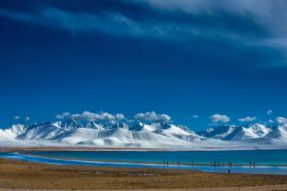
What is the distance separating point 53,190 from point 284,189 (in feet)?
81.8

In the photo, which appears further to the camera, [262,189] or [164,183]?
[164,183]

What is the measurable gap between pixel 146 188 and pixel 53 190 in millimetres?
10442

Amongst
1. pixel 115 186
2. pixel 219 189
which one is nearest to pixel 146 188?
pixel 115 186

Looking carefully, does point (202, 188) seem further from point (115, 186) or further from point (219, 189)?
point (115, 186)

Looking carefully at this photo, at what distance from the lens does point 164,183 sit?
61.5 m

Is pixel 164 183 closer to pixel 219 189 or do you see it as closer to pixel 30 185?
pixel 219 189

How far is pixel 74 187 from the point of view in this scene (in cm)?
5622

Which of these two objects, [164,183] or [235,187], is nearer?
[235,187]

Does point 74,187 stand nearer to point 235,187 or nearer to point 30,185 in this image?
point 30,185

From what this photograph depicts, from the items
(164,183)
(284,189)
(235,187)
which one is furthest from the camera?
(164,183)

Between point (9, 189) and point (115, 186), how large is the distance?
12224mm

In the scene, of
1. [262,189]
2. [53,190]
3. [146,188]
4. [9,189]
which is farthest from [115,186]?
[262,189]

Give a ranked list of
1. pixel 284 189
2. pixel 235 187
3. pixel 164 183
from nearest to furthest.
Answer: pixel 284 189, pixel 235 187, pixel 164 183

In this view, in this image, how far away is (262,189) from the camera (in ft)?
175
